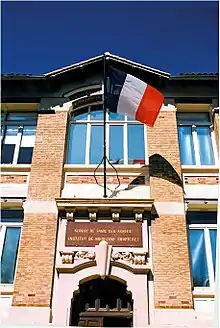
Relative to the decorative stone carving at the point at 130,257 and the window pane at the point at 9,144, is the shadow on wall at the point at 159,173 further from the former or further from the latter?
the window pane at the point at 9,144

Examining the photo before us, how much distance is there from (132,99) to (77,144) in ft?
7.64

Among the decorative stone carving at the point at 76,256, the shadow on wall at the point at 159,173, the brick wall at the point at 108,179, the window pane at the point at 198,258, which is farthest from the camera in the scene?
the brick wall at the point at 108,179

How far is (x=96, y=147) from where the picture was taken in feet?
41.5

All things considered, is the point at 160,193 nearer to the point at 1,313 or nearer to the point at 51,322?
the point at 51,322

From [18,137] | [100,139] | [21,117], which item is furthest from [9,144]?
[100,139]

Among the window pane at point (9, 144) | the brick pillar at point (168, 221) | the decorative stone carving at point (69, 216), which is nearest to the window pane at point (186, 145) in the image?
the brick pillar at point (168, 221)

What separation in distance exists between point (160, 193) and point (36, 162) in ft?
12.0

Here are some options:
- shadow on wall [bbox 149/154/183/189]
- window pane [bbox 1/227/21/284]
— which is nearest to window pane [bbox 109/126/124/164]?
shadow on wall [bbox 149/154/183/189]

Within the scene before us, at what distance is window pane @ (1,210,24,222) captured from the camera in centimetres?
1123

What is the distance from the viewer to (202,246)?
1069 cm

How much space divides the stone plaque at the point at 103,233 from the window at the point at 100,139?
87.6 inches

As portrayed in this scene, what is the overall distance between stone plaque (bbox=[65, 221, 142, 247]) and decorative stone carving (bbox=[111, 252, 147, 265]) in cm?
28

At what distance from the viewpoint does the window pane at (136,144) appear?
12.3 metres

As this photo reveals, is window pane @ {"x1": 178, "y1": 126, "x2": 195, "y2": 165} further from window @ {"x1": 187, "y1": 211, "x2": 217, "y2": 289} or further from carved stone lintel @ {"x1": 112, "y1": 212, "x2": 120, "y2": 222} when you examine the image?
carved stone lintel @ {"x1": 112, "y1": 212, "x2": 120, "y2": 222}
